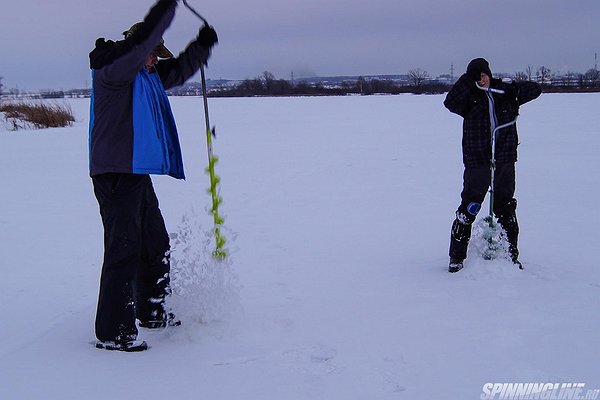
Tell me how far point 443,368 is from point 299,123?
18588 millimetres

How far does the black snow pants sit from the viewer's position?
4750 mm

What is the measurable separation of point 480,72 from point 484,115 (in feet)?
1.10

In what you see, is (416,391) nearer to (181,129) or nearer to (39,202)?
(39,202)

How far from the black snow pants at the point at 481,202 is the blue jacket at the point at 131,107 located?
2438mm

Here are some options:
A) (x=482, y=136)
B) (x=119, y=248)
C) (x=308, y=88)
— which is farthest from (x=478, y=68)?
(x=308, y=88)

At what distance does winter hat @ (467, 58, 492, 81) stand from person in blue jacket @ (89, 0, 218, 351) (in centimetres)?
245

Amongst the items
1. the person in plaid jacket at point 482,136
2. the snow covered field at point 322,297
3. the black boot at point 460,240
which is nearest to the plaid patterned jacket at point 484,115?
the person in plaid jacket at point 482,136

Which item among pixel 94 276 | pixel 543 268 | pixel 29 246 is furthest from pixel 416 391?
pixel 29 246

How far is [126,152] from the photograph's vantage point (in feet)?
10.5

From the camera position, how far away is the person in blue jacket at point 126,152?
3.04 meters

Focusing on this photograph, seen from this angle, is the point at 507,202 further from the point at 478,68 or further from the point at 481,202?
the point at 478,68

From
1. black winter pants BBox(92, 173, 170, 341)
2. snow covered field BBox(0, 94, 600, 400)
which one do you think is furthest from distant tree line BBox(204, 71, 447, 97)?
black winter pants BBox(92, 173, 170, 341)

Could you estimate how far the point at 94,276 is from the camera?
488 cm

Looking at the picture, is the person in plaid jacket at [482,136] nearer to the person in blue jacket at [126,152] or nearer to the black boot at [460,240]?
the black boot at [460,240]
